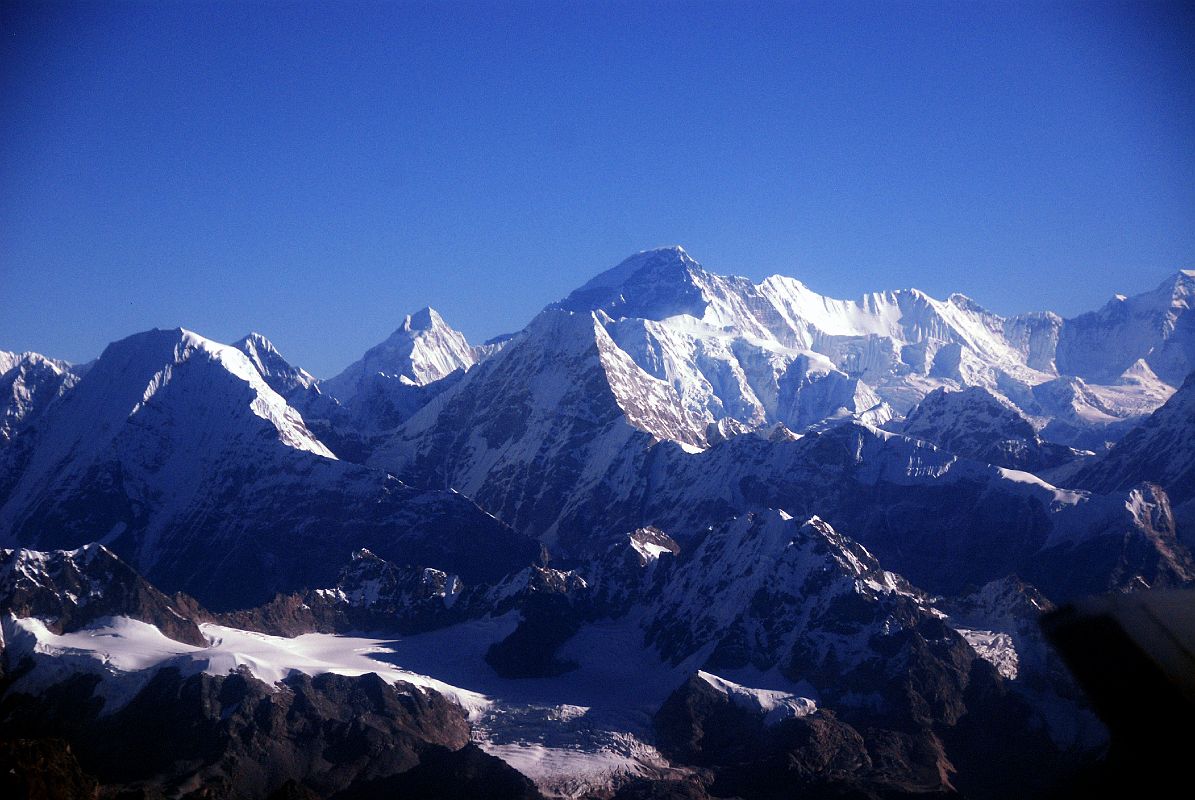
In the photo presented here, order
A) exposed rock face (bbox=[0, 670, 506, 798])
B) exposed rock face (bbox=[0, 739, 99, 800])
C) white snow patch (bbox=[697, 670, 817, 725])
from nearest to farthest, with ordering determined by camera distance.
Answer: exposed rock face (bbox=[0, 739, 99, 800])
exposed rock face (bbox=[0, 670, 506, 798])
white snow patch (bbox=[697, 670, 817, 725])

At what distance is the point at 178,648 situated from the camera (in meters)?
186

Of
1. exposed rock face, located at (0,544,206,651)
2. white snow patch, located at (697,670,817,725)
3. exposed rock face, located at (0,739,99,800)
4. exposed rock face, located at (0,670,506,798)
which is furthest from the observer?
white snow patch, located at (697,670,817,725)

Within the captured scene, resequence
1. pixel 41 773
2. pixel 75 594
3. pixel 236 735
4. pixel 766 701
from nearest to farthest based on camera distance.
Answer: pixel 41 773 < pixel 236 735 < pixel 766 701 < pixel 75 594

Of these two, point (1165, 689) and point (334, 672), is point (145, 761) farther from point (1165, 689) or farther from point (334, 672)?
point (1165, 689)

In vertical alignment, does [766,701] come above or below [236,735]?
above

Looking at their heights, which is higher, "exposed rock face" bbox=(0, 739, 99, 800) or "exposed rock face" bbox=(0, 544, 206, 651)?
"exposed rock face" bbox=(0, 544, 206, 651)

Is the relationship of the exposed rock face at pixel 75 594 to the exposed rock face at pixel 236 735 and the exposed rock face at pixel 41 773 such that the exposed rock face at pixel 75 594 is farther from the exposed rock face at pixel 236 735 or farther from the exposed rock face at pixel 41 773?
the exposed rock face at pixel 41 773

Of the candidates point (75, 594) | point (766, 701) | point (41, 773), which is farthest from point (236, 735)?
point (766, 701)

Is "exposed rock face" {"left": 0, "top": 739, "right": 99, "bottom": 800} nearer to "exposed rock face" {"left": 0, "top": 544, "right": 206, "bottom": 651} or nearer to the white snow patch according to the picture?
"exposed rock face" {"left": 0, "top": 544, "right": 206, "bottom": 651}

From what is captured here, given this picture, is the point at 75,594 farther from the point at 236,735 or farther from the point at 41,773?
the point at 41,773

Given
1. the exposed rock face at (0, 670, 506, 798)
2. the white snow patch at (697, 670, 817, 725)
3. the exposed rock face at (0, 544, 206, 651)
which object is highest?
the exposed rock face at (0, 544, 206, 651)

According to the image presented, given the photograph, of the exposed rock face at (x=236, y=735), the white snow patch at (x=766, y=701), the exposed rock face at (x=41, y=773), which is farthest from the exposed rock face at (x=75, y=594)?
the white snow patch at (x=766, y=701)

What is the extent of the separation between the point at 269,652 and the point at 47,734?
47208mm

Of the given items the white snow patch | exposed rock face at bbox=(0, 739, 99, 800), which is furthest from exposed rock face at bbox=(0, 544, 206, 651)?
the white snow patch
